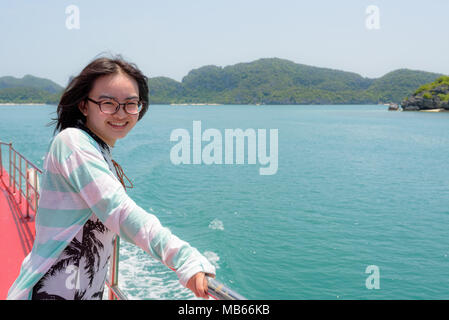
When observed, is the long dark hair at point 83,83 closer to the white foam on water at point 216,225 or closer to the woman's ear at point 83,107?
the woman's ear at point 83,107

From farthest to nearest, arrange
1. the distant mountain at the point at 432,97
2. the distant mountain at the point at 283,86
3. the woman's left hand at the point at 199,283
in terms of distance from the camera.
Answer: the distant mountain at the point at 283,86 < the distant mountain at the point at 432,97 < the woman's left hand at the point at 199,283

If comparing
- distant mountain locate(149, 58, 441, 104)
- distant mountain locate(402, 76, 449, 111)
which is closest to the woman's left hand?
distant mountain locate(402, 76, 449, 111)

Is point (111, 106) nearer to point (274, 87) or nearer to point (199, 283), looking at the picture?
point (199, 283)

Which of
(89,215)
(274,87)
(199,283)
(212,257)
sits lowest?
(212,257)

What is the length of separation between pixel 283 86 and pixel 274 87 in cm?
479

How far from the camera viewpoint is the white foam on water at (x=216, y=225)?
33.3 feet

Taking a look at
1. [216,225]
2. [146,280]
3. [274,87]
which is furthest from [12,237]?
[274,87]

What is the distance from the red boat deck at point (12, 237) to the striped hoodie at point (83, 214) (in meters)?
2.01

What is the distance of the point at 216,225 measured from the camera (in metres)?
10.4

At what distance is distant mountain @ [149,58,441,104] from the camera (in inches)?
6245

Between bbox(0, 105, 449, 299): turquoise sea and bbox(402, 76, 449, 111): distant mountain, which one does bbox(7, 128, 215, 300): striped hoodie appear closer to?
bbox(0, 105, 449, 299): turquoise sea

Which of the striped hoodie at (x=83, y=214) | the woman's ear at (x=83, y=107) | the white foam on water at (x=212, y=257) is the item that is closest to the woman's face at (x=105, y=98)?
the woman's ear at (x=83, y=107)
